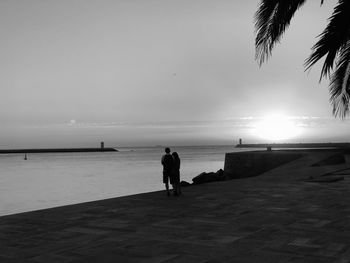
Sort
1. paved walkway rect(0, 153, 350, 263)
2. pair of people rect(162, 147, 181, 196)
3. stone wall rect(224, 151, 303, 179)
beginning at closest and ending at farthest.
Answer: paved walkway rect(0, 153, 350, 263) < pair of people rect(162, 147, 181, 196) < stone wall rect(224, 151, 303, 179)

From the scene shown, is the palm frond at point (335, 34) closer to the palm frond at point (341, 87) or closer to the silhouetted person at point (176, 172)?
the palm frond at point (341, 87)

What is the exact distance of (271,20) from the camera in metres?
6.92

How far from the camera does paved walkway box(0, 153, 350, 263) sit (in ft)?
19.6

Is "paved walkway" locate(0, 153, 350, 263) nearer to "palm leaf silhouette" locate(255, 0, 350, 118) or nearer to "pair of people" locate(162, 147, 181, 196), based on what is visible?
"pair of people" locate(162, 147, 181, 196)

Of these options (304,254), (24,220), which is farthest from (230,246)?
(24,220)

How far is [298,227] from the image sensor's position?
770 cm

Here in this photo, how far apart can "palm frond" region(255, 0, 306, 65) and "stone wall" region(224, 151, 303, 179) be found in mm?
18581

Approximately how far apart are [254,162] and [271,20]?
19458 millimetres

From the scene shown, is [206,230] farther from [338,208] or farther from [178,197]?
[178,197]

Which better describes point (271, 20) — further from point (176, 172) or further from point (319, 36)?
point (176, 172)

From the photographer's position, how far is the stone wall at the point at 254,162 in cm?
2495

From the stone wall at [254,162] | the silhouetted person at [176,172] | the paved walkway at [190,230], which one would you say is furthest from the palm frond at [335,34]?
the stone wall at [254,162]

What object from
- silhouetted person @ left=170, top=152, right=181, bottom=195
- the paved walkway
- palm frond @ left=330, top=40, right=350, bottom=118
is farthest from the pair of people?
palm frond @ left=330, top=40, right=350, bottom=118

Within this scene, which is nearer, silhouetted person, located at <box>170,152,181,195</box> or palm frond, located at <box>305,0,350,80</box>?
palm frond, located at <box>305,0,350,80</box>
